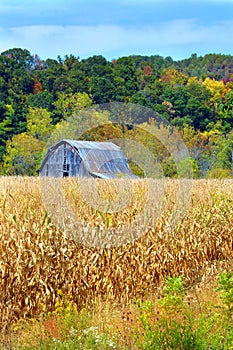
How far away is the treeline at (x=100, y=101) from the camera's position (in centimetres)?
5288

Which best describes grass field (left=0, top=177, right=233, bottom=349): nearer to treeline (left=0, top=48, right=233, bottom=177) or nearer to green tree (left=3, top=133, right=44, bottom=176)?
treeline (left=0, top=48, right=233, bottom=177)

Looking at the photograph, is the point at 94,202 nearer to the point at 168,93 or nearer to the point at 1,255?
the point at 1,255

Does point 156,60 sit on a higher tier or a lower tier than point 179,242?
higher

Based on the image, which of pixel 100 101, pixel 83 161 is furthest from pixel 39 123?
pixel 83 161

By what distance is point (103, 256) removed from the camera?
9742 mm

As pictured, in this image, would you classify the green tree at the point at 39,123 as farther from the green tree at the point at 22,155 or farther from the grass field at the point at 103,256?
the grass field at the point at 103,256

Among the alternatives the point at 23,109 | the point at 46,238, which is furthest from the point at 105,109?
the point at 46,238

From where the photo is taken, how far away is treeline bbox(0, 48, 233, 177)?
5288cm

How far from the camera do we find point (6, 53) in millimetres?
75125

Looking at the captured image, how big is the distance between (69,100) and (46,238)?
51719 millimetres

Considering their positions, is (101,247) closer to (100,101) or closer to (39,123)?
(39,123)

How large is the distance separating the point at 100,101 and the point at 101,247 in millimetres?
51366

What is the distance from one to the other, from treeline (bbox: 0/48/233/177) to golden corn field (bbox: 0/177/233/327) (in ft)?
107

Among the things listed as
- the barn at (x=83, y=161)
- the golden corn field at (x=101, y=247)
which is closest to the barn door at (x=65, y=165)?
the barn at (x=83, y=161)
